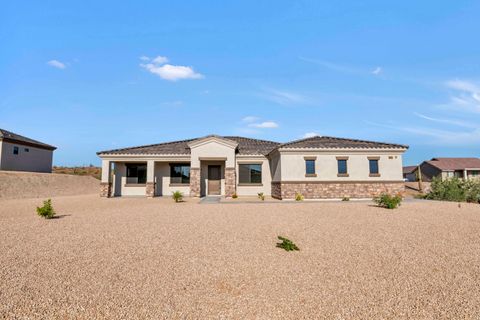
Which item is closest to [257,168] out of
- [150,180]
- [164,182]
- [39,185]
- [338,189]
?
[338,189]

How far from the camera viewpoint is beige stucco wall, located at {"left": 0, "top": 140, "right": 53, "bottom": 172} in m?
26.6

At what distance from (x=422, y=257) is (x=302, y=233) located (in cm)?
320

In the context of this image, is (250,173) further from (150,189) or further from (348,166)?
(150,189)

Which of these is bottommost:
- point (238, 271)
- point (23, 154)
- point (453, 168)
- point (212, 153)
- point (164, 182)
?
point (238, 271)

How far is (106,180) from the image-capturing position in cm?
2164

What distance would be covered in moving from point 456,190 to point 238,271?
21.6 m

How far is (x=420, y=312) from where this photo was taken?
3803 millimetres

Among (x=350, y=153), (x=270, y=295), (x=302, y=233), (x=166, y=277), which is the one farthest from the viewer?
(x=350, y=153)

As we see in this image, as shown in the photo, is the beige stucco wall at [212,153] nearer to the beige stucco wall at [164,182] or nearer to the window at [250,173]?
the window at [250,173]

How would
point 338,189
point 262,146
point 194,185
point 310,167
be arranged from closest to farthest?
point 338,189
point 310,167
point 194,185
point 262,146

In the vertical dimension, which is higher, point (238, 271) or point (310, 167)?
point (310, 167)

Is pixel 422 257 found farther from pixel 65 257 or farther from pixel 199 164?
pixel 199 164

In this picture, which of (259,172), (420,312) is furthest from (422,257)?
(259,172)

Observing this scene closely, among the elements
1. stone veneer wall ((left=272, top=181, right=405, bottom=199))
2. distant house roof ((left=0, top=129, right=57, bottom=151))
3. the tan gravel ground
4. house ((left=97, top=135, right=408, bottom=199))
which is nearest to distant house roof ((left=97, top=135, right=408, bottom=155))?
house ((left=97, top=135, right=408, bottom=199))
